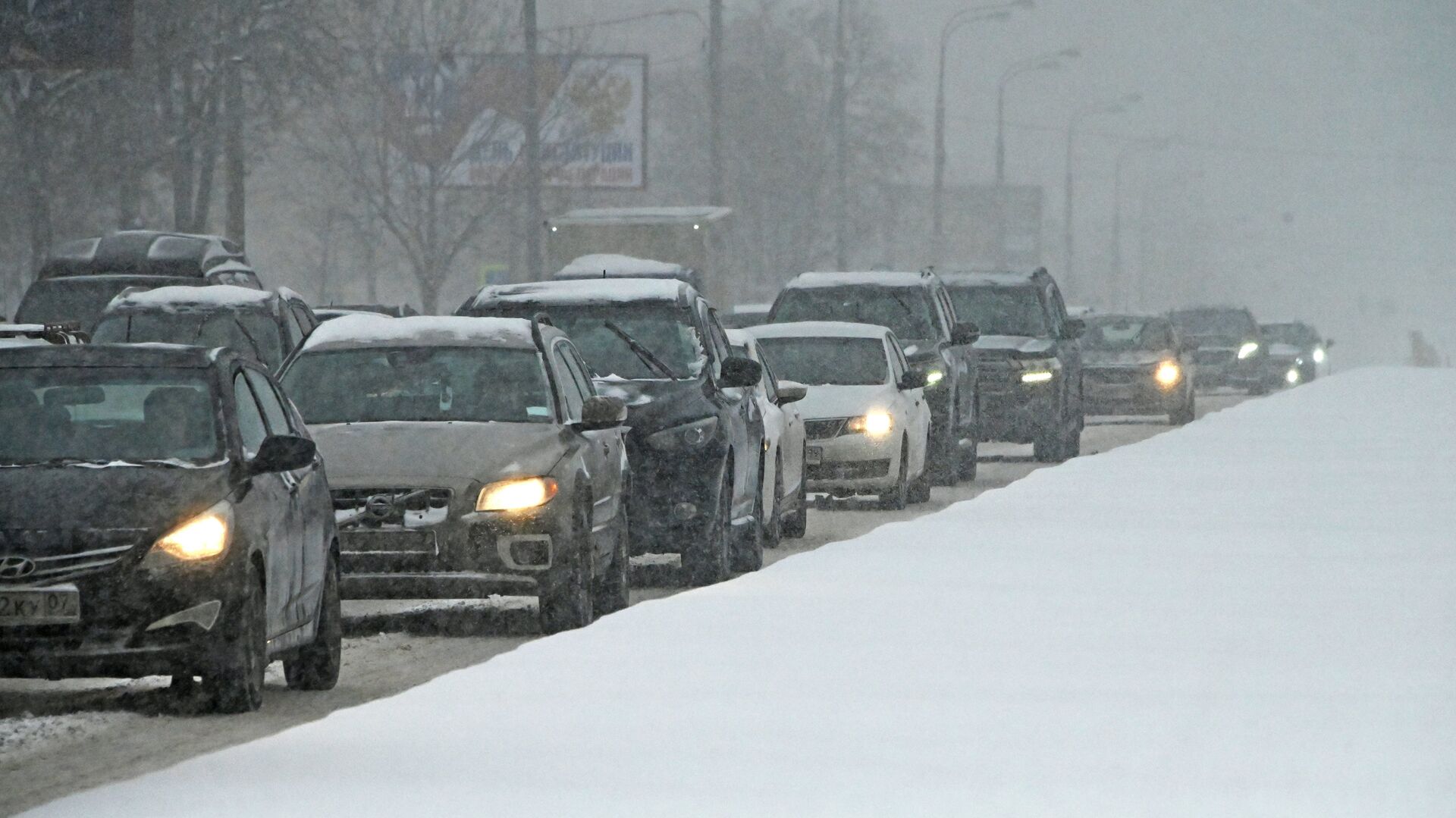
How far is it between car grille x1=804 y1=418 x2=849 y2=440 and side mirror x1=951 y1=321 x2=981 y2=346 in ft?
10.7

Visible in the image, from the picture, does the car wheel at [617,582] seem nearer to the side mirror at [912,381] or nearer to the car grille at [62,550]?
the car grille at [62,550]

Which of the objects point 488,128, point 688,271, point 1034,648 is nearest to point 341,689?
point 1034,648

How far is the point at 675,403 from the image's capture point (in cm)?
1608

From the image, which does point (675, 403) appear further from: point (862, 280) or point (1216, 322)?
point (1216, 322)

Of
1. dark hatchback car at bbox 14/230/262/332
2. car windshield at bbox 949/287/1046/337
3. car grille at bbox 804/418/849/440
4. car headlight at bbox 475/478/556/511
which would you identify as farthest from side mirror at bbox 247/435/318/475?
dark hatchback car at bbox 14/230/262/332

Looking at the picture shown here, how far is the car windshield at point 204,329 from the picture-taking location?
22.8 m

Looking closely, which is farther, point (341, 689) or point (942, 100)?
point (942, 100)

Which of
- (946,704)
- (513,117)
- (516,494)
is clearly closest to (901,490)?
(516,494)

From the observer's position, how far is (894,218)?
107812 millimetres

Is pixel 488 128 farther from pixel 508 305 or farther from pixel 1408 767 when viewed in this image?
pixel 1408 767

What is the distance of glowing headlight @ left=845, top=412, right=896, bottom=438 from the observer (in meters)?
23.0

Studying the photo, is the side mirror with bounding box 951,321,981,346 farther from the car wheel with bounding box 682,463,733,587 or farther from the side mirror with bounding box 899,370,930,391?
the car wheel with bounding box 682,463,733,587

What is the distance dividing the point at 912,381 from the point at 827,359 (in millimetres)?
818

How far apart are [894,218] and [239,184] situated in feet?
213
